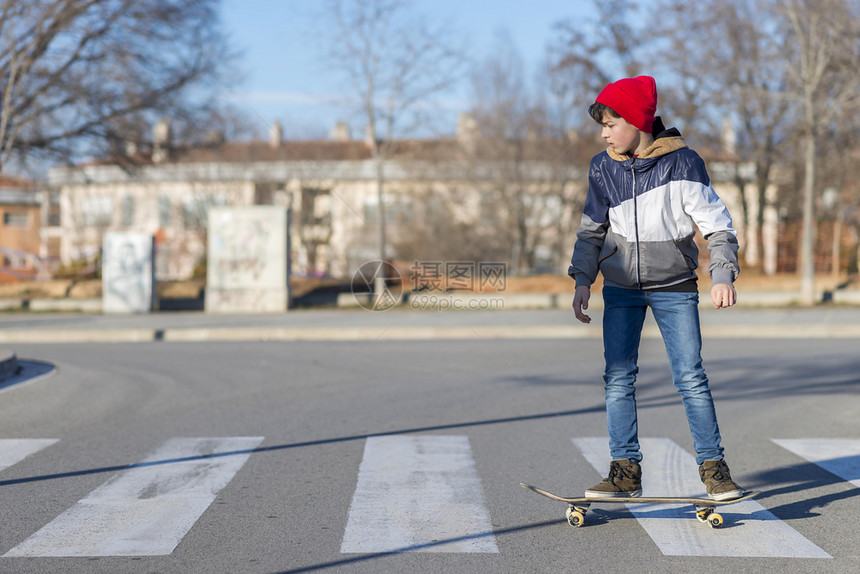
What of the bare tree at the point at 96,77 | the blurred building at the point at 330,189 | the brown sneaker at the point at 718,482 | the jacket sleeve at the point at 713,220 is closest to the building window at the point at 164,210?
the blurred building at the point at 330,189

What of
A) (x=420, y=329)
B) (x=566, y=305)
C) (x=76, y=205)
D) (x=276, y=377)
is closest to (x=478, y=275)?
(x=566, y=305)

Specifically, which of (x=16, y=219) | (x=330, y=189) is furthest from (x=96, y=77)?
(x=16, y=219)

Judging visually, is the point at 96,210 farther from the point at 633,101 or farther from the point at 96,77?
the point at 633,101

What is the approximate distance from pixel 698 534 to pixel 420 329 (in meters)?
12.8

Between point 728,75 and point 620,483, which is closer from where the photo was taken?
point 620,483

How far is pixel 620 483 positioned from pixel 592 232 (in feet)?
3.96

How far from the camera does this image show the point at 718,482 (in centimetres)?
417

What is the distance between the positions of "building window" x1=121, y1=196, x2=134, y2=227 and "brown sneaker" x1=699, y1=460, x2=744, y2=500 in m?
49.4

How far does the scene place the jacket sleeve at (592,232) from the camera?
14.3ft

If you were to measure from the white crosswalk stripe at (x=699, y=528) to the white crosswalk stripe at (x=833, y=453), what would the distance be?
868mm

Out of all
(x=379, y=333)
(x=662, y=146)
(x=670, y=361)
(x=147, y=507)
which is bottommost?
(x=379, y=333)

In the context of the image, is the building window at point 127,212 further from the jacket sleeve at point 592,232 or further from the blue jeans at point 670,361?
the blue jeans at point 670,361

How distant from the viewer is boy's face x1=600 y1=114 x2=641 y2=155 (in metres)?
4.26

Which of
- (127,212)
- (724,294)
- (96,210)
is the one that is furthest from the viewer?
(127,212)
